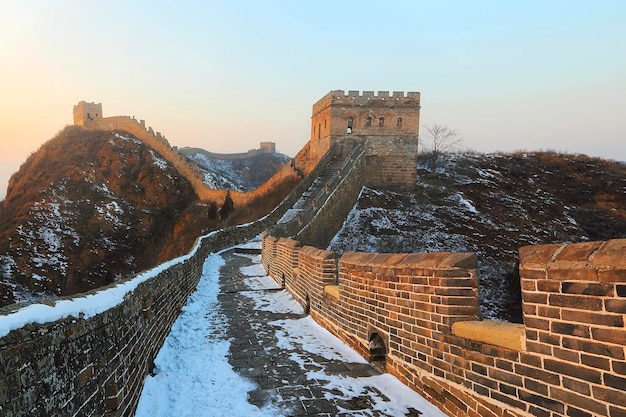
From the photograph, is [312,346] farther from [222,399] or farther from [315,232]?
[315,232]

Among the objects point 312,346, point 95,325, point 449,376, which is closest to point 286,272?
point 312,346

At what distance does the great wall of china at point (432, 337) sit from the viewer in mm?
2172

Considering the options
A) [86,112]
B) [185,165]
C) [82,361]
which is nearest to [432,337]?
[82,361]

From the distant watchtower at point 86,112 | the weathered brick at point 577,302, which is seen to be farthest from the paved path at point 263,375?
the distant watchtower at point 86,112

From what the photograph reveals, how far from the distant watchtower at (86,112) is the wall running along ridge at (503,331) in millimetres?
66513

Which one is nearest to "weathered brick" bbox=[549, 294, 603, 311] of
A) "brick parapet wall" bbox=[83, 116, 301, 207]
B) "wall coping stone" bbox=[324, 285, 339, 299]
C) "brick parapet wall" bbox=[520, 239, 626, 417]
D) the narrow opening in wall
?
"brick parapet wall" bbox=[520, 239, 626, 417]

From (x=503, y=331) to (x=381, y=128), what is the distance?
31487 mm

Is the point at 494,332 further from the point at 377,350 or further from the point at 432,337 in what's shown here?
the point at 377,350

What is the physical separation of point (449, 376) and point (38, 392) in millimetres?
3185

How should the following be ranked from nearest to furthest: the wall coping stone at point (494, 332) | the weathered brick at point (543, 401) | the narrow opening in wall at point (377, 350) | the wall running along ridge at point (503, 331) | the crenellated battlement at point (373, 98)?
the wall running along ridge at point (503, 331) → the weathered brick at point (543, 401) → the wall coping stone at point (494, 332) → the narrow opening in wall at point (377, 350) → the crenellated battlement at point (373, 98)

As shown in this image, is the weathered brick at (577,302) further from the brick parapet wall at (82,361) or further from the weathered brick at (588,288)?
the brick parapet wall at (82,361)

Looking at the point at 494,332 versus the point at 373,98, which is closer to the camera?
the point at 494,332

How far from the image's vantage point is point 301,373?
15.6ft

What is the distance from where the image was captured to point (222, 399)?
4023mm
